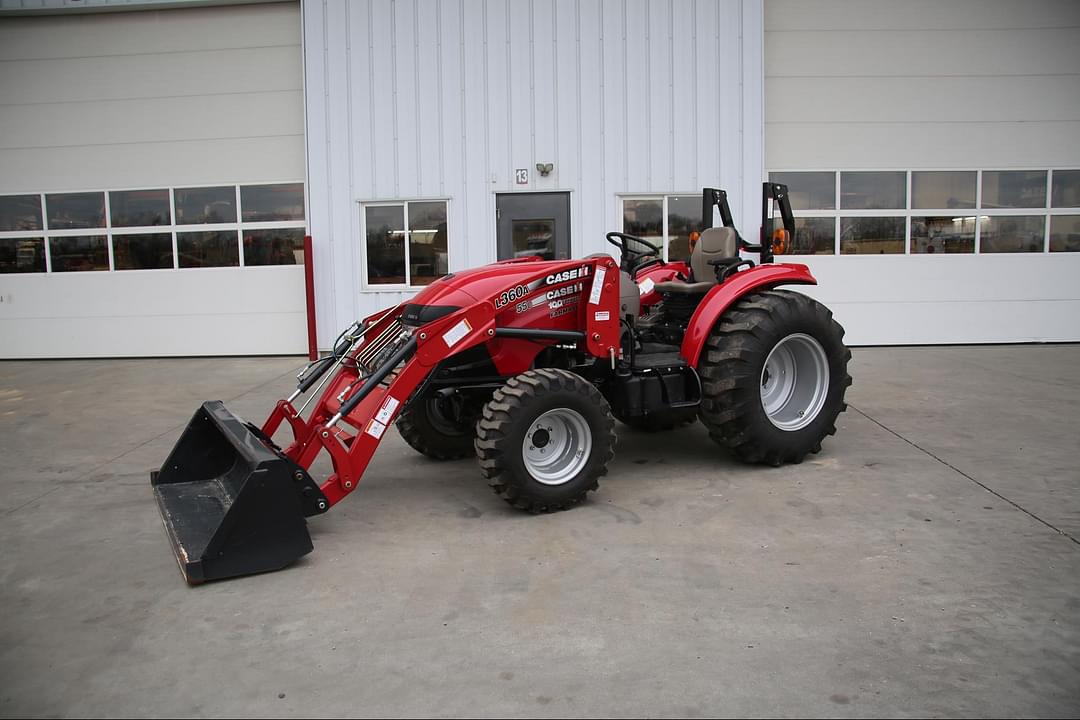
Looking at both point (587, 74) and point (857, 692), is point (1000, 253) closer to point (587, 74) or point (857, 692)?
point (587, 74)

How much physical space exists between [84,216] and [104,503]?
8785mm

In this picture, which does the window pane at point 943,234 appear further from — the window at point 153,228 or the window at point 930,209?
the window at point 153,228

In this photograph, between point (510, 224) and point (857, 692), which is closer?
point (857, 692)

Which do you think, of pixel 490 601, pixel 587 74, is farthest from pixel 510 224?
pixel 490 601

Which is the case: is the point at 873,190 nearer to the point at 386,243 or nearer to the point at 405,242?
the point at 405,242

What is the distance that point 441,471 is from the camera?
19.6 ft

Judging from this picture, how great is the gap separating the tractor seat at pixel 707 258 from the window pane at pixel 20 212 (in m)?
10.5

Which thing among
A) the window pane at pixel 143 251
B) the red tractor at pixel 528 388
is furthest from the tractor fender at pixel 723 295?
the window pane at pixel 143 251

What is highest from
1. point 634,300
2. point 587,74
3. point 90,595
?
point 587,74

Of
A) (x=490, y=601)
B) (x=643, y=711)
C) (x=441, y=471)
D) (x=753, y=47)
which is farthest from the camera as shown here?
(x=753, y=47)

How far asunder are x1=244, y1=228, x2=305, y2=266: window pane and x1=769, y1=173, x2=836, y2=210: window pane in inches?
268

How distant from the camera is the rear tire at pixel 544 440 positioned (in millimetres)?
4668

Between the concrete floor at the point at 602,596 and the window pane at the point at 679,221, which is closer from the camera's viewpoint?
the concrete floor at the point at 602,596

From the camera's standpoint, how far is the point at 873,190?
39.2 ft
